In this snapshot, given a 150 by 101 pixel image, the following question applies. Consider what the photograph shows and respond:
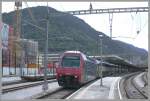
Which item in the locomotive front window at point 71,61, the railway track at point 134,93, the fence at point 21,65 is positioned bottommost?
the railway track at point 134,93

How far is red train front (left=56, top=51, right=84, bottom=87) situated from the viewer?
40562mm

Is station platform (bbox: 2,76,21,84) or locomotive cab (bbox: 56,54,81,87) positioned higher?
locomotive cab (bbox: 56,54,81,87)

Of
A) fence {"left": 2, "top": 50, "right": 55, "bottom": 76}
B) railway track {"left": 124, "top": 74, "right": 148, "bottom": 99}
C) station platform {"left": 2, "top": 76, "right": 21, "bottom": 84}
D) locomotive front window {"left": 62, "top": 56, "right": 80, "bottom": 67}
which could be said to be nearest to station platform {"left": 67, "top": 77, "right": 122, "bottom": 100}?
railway track {"left": 124, "top": 74, "right": 148, "bottom": 99}

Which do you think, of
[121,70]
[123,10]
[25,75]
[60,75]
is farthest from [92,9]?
[121,70]

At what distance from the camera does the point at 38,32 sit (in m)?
49.3

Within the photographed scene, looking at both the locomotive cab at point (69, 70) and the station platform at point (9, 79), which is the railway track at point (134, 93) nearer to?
the locomotive cab at point (69, 70)

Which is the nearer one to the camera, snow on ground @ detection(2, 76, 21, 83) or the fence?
snow on ground @ detection(2, 76, 21, 83)

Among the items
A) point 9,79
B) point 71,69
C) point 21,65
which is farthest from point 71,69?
point 21,65

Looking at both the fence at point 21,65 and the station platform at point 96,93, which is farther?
the fence at point 21,65

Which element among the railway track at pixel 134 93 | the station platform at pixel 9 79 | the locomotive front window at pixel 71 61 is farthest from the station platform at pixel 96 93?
the station platform at pixel 9 79

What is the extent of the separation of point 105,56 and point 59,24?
81.5 feet

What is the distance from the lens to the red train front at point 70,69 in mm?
40562

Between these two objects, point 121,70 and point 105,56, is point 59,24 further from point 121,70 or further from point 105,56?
point 121,70

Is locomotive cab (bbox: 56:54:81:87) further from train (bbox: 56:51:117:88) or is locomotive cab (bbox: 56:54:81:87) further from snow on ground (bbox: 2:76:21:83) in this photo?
snow on ground (bbox: 2:76:21:83)
